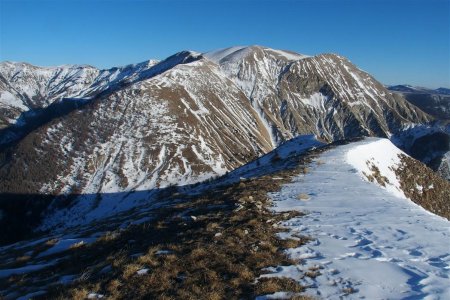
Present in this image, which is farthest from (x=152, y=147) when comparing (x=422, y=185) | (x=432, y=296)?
(x=432, y=296)

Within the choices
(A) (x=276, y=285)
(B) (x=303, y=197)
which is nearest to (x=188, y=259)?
(A) (x=276, y=285)

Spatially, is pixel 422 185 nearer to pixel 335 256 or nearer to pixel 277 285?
pixel 335 256

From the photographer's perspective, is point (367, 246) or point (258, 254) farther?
point (367, 246)

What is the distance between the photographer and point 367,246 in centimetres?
1753

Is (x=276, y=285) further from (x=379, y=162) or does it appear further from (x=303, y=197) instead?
(x=379, y=162)

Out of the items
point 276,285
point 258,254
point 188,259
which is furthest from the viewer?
point 258,254

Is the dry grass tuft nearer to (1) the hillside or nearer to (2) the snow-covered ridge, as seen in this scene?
(1) the hillside

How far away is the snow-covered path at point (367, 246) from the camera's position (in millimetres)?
13492

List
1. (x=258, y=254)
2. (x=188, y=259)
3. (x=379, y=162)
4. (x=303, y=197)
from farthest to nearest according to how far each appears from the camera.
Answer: (x=379, y=162) → (x=303, y=197) → (x=258, y=254) → (x=188, y=259)

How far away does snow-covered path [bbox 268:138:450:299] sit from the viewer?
1349cm

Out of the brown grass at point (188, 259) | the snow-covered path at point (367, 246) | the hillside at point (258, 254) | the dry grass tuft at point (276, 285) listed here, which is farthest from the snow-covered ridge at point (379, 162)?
the dry grass tuft at point (276, 285)

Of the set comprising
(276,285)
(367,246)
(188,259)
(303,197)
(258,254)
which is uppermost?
(303,197)

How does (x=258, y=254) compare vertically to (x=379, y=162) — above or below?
below

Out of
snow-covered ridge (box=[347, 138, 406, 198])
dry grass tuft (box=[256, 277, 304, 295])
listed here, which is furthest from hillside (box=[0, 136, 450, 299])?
snow-covered ridge (box=[347, 138, 406, 198])
